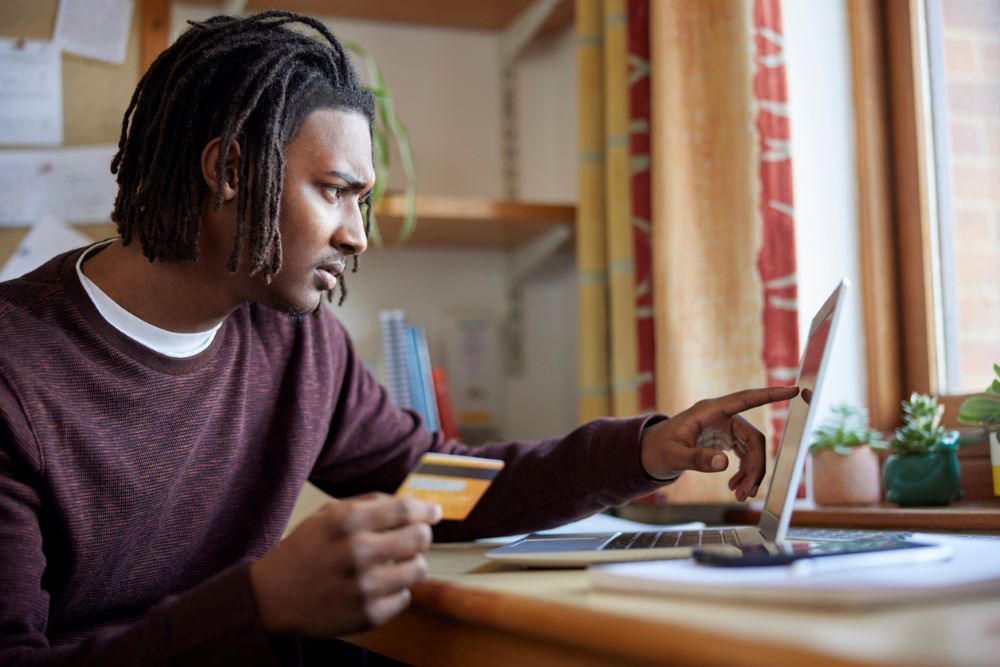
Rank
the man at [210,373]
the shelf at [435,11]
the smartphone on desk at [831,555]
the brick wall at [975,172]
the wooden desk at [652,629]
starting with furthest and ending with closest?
1. the shelf at [435,11]
2. the brick wall at [975,172]
3. the man at [210,373]
4. the smartphone on desk at [831,555]
5. the wooden desk at [652,629]

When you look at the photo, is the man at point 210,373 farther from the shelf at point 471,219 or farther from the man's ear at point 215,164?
the shelf at point 471,219

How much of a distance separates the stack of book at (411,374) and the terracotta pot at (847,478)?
754 mm

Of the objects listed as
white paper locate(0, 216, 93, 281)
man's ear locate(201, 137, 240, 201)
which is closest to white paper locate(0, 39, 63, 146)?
white paper locate(0, 216, 93, 281)

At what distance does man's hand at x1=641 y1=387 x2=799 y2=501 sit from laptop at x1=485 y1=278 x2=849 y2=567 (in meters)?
0.05

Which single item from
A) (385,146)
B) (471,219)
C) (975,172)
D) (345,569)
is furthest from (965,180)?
(345,569)

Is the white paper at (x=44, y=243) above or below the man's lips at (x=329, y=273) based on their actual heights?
above

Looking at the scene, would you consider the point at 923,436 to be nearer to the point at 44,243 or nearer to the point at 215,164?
the point at 215,164

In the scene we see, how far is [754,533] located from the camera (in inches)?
36.1

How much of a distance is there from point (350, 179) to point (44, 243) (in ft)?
3.20

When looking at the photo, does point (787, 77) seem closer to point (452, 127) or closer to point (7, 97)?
point (452, 127)

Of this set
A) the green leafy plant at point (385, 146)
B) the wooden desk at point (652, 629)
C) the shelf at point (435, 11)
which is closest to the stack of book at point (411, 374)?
the green leafy plant at point (385, 146)

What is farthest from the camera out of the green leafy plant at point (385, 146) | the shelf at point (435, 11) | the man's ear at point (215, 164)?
the shelf at point (435, 11)

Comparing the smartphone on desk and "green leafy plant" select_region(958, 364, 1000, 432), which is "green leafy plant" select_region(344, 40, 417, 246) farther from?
the smartphone on desk

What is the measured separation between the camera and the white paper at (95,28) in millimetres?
1852
